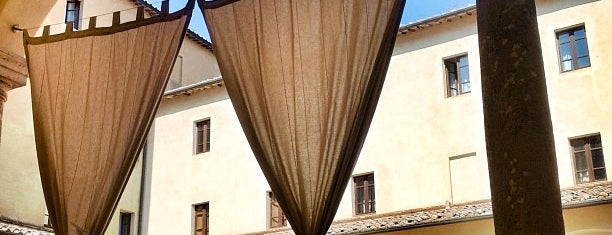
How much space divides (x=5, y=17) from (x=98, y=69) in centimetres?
81

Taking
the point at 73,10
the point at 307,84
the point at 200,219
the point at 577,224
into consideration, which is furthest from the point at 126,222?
the point at 307,84

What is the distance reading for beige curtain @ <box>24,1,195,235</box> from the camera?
5.12m

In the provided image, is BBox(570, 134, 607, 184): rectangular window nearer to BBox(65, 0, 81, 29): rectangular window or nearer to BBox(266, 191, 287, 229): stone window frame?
BBox(266, 191, 287, 229): stone window frame

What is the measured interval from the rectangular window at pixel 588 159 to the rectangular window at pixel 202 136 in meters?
7.10

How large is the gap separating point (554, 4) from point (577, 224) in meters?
3.42

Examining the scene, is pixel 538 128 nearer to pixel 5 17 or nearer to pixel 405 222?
pixel 5 17

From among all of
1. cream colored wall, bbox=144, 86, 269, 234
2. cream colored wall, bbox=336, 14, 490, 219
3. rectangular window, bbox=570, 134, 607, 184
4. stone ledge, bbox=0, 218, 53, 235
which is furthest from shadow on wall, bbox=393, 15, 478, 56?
stone ledge, bbox=0, 218, 53, 235

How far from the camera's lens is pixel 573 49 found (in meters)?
13.8

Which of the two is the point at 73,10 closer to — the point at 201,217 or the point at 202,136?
the point at 202,136

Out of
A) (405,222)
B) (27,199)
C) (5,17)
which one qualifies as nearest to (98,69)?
(5,17)

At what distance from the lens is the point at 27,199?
12695mm

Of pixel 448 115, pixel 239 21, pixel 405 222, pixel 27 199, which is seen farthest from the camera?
pixel 448 115

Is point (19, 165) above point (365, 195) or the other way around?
above

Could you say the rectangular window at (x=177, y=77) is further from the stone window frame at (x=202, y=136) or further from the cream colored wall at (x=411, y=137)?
the stone window frame at (x=202, y=136)
